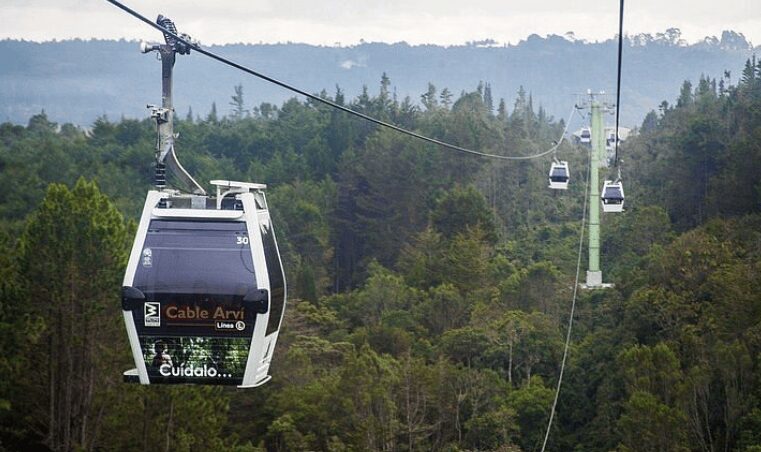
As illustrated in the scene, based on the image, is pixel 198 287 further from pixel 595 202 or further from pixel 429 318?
pixel 595 202

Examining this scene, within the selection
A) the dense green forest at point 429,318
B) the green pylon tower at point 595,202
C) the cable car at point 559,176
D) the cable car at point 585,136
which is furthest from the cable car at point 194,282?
the cable car at point 585,136

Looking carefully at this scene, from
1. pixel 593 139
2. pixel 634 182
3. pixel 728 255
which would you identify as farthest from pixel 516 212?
pixel 728 255

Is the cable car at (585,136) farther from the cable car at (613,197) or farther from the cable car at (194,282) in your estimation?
the cable car at (194,282)

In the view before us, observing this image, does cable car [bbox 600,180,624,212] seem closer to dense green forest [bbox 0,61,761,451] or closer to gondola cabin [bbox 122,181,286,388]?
dense green forest [bbox 0,61,761,451]

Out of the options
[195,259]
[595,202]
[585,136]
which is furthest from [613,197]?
[195,259]

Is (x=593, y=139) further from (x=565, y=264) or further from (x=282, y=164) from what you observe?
(x=282, y=164)

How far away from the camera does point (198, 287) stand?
A: 12188mm

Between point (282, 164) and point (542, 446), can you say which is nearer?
point (542, 446)

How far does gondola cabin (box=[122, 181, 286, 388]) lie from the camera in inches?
479

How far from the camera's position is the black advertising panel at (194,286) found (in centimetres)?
1216

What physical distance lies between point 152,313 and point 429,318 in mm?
38788

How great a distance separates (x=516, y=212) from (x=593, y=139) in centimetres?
2275

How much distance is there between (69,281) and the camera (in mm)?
33438

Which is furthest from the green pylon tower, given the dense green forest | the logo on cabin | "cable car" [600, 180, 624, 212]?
the logo on cabin
